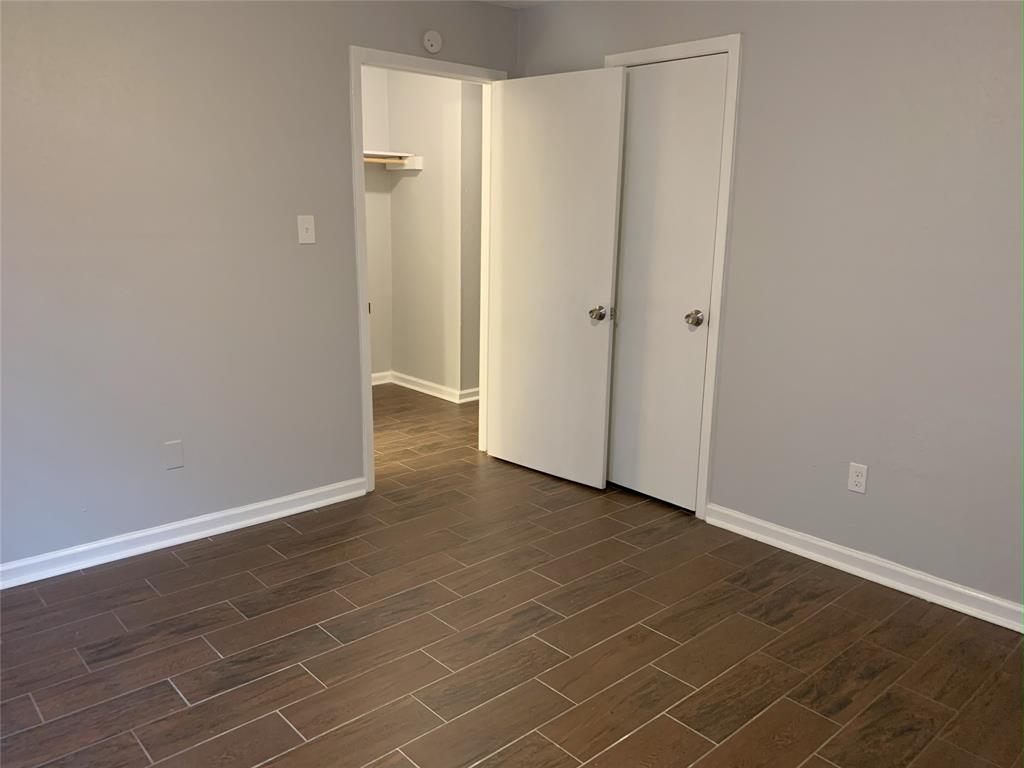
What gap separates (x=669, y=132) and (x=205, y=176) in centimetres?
200

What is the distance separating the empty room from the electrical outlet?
1 cm

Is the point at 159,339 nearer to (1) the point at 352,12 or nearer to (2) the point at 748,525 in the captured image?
(1) the point at 352,12

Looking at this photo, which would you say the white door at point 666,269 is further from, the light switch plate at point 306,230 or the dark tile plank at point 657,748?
the dark tile plank at point 657,748

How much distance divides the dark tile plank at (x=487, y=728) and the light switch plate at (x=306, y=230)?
2150 millimetres

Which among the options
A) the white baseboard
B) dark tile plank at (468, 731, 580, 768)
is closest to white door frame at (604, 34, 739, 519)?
dark tile plank at (468, 731, 580, 768)

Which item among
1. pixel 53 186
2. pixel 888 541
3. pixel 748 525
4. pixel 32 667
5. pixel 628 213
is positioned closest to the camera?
pixel 32 667

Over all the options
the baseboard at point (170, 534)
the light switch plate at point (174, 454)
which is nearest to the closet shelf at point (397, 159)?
the baseboard at point (170, 534)

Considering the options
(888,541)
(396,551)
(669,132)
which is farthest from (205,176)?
(888,541)

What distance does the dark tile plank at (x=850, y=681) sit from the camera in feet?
7.49

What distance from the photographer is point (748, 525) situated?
3.47m

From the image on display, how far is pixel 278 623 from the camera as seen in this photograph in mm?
2680

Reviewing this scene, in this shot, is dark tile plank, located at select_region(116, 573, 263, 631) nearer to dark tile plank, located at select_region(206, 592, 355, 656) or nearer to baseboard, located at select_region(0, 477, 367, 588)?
dark tile plank, located at select_region(206, 592, 355, 656)

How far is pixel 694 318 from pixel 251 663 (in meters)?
2.29

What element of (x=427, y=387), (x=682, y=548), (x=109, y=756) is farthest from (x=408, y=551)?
(x=427, y=387)
